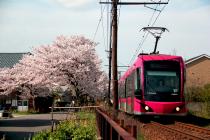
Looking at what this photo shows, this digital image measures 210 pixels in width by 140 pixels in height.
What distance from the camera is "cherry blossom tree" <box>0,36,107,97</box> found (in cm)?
5969

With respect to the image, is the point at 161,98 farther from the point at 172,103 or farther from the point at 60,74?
the point at 60,74

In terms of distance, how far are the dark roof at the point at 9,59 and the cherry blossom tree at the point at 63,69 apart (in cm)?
860

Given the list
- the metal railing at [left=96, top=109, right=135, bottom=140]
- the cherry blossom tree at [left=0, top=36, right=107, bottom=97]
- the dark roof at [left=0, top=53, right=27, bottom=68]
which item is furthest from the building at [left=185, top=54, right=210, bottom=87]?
the metal railing at [left=96, top=109, right=135, bottom=140]

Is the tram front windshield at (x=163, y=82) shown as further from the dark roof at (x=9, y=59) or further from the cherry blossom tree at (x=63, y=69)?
the dark roof at (x=9, y=59)

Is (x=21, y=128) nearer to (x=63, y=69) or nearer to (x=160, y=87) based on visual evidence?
(x=160, y=87)

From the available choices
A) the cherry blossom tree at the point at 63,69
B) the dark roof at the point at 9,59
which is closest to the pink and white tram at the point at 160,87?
the cherry blossom tree at the point at 63,69

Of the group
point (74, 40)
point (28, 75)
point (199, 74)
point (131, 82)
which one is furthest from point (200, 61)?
point (131, 82)

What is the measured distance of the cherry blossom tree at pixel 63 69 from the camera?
2350 inches

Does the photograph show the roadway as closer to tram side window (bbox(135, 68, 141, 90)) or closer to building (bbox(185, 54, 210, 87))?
tram side window (bbox(135, 68, 141, 90))

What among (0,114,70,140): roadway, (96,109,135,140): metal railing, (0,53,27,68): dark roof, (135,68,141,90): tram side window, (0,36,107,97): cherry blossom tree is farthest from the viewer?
(0,53,27,68): dark roof

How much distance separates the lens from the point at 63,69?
59750 millimetres

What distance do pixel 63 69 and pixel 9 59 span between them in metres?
24.3

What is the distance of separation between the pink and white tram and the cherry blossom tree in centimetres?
3542

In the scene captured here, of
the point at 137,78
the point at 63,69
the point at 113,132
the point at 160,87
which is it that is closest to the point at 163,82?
the point at 160,87
